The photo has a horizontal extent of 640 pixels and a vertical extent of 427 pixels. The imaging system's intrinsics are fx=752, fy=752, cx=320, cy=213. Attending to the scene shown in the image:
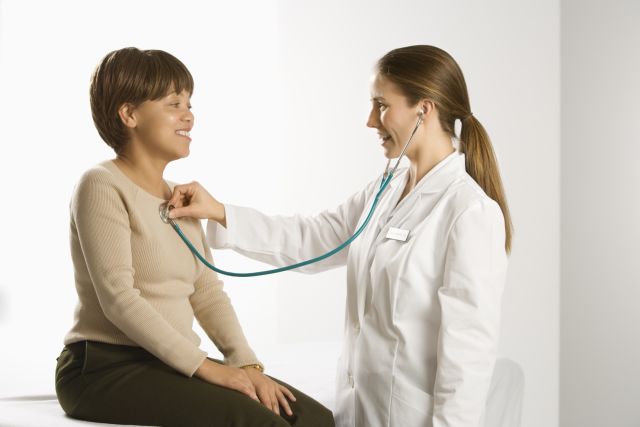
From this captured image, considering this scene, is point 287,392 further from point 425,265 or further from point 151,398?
point 425,265

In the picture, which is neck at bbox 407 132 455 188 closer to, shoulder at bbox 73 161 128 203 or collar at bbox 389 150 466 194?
collar at bbox 389 150 466 194

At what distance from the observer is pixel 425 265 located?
1633mm

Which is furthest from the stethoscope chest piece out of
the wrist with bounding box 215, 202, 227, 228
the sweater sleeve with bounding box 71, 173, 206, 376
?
the wrist with bounding box 215, 202, 227, 228

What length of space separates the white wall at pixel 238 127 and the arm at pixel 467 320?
142cm

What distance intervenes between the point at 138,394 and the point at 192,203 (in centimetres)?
47

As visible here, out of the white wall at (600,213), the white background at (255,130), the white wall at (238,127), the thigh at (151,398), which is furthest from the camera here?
the white wall at (238,127)

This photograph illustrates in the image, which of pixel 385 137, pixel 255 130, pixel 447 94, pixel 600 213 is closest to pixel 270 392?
pixel 385 137

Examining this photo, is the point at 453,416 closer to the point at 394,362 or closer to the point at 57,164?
the point at 394,362

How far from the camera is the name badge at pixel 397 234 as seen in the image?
167 cm

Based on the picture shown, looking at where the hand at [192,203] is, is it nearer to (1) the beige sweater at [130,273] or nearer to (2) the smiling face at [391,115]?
(1) the beige sweater at [130,273]

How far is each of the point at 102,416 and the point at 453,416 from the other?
0.70m

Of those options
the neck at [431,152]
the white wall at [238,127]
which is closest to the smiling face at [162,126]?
the neck at [431,152]

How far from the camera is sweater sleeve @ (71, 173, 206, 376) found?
1.44 meters

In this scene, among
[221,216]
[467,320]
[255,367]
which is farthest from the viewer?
[221,216]
